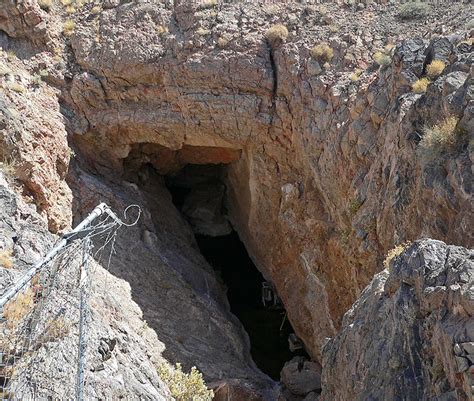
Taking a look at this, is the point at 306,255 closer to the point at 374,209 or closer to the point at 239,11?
the point at 374,209

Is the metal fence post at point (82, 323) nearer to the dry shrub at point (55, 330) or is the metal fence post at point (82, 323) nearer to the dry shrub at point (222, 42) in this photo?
the dry shrub at point (55, 330)

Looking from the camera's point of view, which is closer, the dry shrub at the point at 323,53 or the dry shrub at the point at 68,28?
the dry shrub at the point at 323,53

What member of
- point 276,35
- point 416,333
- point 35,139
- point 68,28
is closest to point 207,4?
point 276,35

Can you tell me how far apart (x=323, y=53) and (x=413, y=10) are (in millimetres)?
2832

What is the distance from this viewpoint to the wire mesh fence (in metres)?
6.53

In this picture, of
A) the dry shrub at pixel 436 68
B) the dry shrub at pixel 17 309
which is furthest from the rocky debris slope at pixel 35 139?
the dry shrub at pixel 436 68

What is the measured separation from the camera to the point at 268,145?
16188 mm

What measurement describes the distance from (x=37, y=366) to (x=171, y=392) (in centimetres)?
373

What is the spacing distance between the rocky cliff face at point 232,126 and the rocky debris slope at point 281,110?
44 millimetres

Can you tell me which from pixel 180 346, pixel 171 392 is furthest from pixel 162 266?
pixel 171 392

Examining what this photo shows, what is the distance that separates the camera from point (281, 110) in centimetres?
1555

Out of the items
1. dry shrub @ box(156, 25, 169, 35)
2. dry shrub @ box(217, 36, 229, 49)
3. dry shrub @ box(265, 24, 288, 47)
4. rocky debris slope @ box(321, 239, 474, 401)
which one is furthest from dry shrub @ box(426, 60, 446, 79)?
dry shrub @ box(156, 25, 169, 35)

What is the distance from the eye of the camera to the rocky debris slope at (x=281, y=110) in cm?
1295

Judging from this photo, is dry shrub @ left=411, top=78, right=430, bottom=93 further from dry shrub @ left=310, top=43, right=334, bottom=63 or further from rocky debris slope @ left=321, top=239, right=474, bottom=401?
rocky debris slope @ left=321, top=239, right=474, bottom=401
